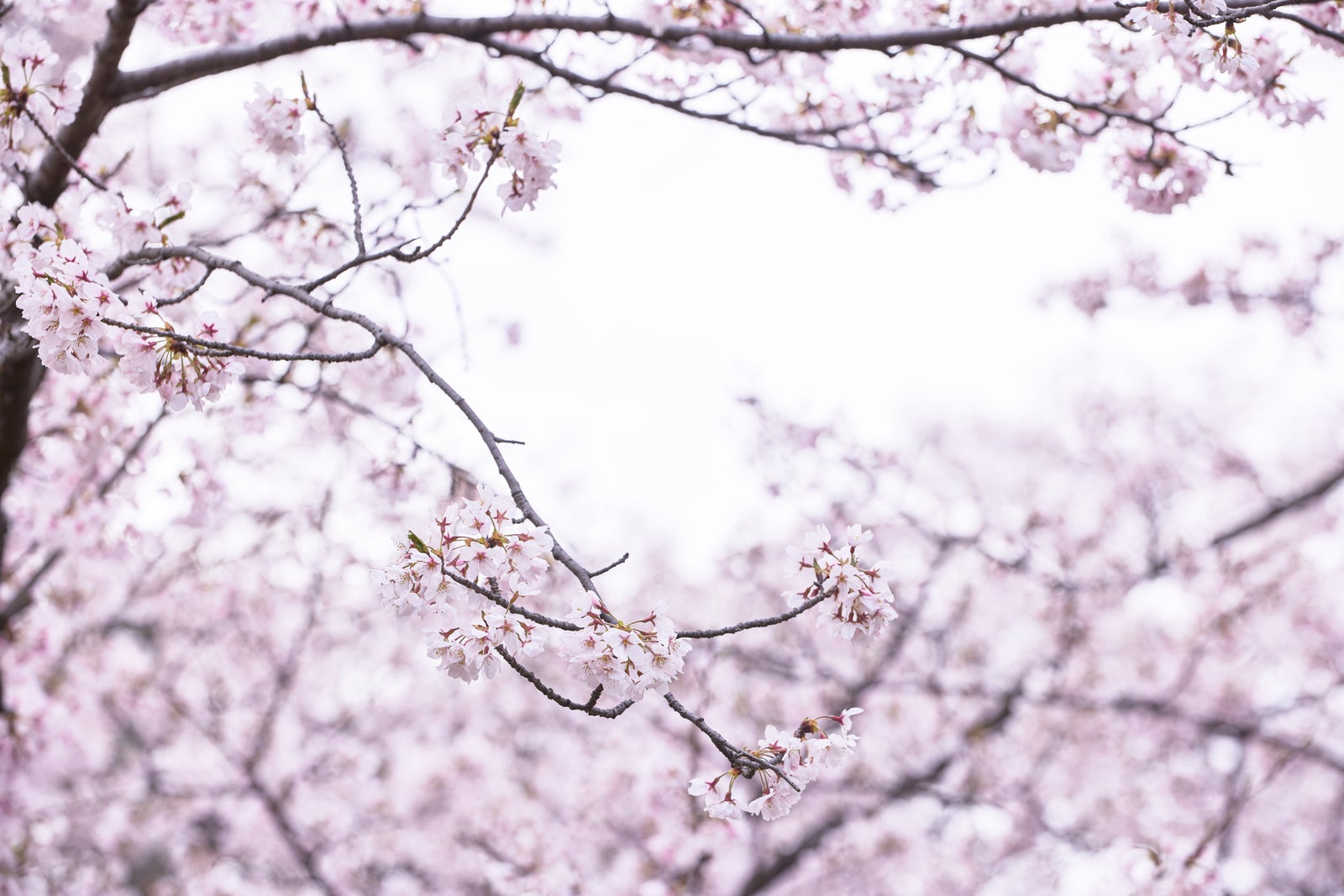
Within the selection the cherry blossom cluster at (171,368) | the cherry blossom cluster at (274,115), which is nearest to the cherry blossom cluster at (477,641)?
the cherry blossom cluster at (171,368)

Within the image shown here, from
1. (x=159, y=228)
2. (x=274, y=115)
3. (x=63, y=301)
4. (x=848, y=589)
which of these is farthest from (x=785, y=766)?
(x=274, y=115)

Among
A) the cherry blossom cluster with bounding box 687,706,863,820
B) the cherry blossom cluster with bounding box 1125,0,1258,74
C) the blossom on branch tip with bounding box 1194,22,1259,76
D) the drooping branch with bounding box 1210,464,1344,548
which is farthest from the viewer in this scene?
the drooping branch with bounding box 1210,464,1344,548

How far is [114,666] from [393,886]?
9.99ft

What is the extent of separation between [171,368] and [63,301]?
239 millimetres

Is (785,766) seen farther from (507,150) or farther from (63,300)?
(63,300)

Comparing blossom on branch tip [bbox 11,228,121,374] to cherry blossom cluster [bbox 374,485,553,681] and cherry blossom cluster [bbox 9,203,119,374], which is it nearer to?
cherry blossom cluster [bbox 9,203,119,374]

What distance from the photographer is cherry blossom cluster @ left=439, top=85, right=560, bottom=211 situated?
238 centimetres

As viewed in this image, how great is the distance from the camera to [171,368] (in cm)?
206

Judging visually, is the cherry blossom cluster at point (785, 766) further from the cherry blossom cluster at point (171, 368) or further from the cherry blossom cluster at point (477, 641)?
the cherry blossom cluster at point (171, 368)

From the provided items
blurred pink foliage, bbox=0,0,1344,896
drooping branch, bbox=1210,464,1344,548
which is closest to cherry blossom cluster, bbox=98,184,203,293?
blurred pink foliage, bbox=0,0,1344,896

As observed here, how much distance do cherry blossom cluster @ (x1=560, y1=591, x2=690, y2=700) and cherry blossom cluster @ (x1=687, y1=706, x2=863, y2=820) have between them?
275mm

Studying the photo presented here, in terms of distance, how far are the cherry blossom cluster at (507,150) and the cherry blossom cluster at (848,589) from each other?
46.2 inches

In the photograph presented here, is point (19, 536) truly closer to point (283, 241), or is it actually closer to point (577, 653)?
point (283, 241)

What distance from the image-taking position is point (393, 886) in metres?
7.32
